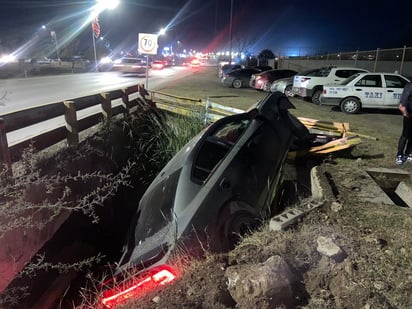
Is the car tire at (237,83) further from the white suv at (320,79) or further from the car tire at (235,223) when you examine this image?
the car tire at (235,223)

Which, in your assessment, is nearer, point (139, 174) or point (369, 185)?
point (369, 185)

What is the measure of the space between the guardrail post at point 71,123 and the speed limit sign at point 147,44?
709 cm

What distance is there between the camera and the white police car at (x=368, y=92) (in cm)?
1265

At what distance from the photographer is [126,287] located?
9.00ft

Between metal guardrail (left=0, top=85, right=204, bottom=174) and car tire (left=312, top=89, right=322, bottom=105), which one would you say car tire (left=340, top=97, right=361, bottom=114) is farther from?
metal guardrail (left=0, top=85, right=204, bottom=174)

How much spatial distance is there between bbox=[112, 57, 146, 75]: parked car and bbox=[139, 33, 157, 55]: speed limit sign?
19239 millimetres

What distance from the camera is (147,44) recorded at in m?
12.1

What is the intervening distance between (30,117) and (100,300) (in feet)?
9.79

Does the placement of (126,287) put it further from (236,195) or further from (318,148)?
(318,148)

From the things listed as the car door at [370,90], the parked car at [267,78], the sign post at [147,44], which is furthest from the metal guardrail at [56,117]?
the parked car at [267,78]

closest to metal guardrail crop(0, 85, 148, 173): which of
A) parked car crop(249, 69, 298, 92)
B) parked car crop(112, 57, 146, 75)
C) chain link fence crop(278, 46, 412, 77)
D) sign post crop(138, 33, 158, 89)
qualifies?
sign post crop(138, 33, 158, 89)

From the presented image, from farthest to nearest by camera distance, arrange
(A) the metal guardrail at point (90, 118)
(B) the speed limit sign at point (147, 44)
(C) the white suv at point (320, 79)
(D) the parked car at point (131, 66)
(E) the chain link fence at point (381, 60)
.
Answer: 1. (D) the parked car at point (131, 66)
2. (E) the chain link fence at point (381, 60)
3. (C) the white suv at point (320, 79)
4. (B) the speed limit sign at point (147, 44)
5. (A) the metal guardrail at point (90, 118)

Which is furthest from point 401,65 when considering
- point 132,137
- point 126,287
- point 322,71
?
point 126,287

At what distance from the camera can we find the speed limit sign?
12.1 metres
